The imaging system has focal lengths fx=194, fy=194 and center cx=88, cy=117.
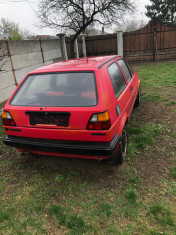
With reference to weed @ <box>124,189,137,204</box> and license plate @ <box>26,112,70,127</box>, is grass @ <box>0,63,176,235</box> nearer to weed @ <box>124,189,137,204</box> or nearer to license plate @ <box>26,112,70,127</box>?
weed @ <box>124,189,137,204</box>

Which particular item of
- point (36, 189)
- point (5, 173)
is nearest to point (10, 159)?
point (5, 173)

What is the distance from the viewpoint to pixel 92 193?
2486 mm

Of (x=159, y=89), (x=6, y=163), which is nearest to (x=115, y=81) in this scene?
(x=6, y=163)

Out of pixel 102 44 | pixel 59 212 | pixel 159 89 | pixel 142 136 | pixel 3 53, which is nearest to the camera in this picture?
pixel 59 212

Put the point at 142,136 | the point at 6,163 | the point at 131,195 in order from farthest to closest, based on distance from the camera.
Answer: the point at 142,136
the point at 6,163
the point at 131,195

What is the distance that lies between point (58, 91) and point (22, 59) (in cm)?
542

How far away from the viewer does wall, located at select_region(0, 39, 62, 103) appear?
6.24m

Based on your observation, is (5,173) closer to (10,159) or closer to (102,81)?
(10,159)

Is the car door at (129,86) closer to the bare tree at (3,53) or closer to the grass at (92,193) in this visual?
the grass at (92,193)

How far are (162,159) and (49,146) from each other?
5.85ft

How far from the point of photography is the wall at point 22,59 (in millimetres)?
6242

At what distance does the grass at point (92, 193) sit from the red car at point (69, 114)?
15.9 inches

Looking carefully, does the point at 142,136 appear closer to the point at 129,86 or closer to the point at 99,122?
the point at 129,86

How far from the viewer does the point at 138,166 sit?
2.92m
